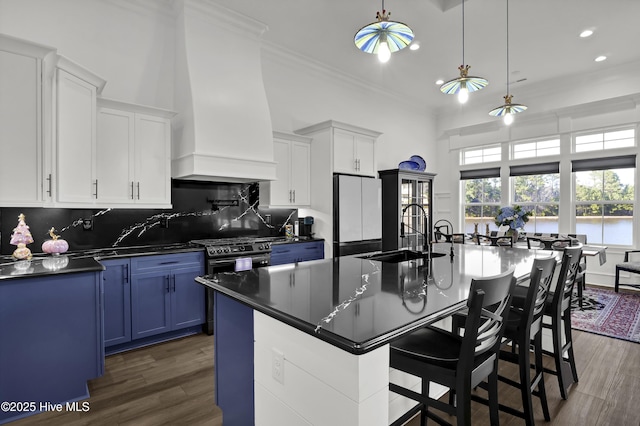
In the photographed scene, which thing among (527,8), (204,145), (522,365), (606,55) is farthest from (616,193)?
(204,145)

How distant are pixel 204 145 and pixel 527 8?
4.07 metres

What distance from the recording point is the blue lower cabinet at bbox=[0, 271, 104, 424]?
214 centimetres

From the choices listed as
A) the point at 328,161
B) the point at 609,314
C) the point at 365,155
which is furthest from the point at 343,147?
the point at 609,314

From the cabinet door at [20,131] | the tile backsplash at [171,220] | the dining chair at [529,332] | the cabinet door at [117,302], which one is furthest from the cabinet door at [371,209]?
the cabinet door at [20,131]

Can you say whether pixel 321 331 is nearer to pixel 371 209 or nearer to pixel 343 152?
pixel 343 152

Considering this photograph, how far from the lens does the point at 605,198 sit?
19.1 ft

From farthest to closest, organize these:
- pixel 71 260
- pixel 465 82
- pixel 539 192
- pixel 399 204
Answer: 1. pixel 539 192
2. pixel 399 204
3. pixel 465 82
4. pixel 71 260

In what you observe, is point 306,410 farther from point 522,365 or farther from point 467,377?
point 522,365

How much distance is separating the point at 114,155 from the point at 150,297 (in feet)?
4.74

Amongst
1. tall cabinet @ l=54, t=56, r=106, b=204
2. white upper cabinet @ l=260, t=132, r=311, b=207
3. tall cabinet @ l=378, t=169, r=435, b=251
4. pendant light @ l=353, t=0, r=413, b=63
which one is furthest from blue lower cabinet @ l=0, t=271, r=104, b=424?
tall cabinet @ l=378, t=169, r=435, b=251

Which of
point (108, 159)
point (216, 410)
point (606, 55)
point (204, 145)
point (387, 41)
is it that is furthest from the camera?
point (606, 55)

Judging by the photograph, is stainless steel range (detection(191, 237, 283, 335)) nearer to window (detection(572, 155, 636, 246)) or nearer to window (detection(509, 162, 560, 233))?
window (detection(509, 162, 560, 233))

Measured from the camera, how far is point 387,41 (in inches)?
101

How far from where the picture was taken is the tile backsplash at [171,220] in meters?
3.12
